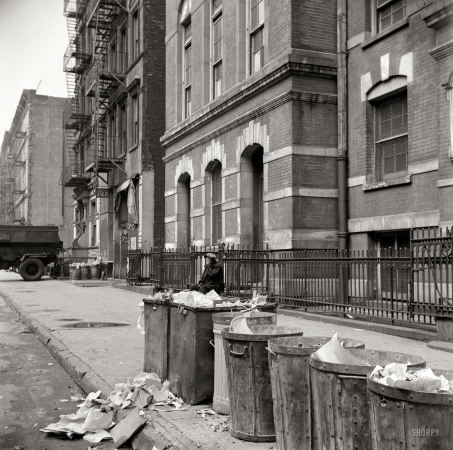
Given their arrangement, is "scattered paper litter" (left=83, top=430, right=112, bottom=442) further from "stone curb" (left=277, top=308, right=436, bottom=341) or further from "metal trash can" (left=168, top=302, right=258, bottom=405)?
"stone curb" (left=277, top=308, right=436, bottom=341)

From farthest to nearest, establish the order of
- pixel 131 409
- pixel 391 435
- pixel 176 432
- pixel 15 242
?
pixel 15 242 < pixel 131 409 < pixel 176 432 < pixel 391 435

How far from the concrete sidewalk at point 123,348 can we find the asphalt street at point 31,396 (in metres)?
0.22

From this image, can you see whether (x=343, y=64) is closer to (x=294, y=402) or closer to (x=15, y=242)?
(x=294, y=402)

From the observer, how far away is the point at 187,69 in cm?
2239

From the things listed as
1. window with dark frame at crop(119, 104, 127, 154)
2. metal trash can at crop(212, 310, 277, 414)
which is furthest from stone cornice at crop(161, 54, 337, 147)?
metal trash can at crop(212, 310, 277, 414)

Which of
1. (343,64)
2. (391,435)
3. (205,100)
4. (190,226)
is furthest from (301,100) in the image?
(391,435)

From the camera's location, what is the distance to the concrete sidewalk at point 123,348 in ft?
15.8

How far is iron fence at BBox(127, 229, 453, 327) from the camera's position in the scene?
30.9 ft

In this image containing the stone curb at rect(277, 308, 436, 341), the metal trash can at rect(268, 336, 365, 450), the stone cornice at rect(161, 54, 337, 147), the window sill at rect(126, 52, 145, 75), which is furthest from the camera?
the window sill at rect(126, 52, 145, 75)

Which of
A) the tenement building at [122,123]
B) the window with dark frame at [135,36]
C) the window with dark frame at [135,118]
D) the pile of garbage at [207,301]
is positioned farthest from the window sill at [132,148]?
the pile of garbage at [207,301]

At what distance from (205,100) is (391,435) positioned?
18349mm

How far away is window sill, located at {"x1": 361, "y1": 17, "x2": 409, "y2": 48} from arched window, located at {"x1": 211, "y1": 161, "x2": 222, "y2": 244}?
725 cm

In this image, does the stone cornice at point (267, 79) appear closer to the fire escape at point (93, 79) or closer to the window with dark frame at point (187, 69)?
the window with dark frame at point (187, 69)

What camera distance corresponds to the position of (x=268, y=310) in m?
5.91
